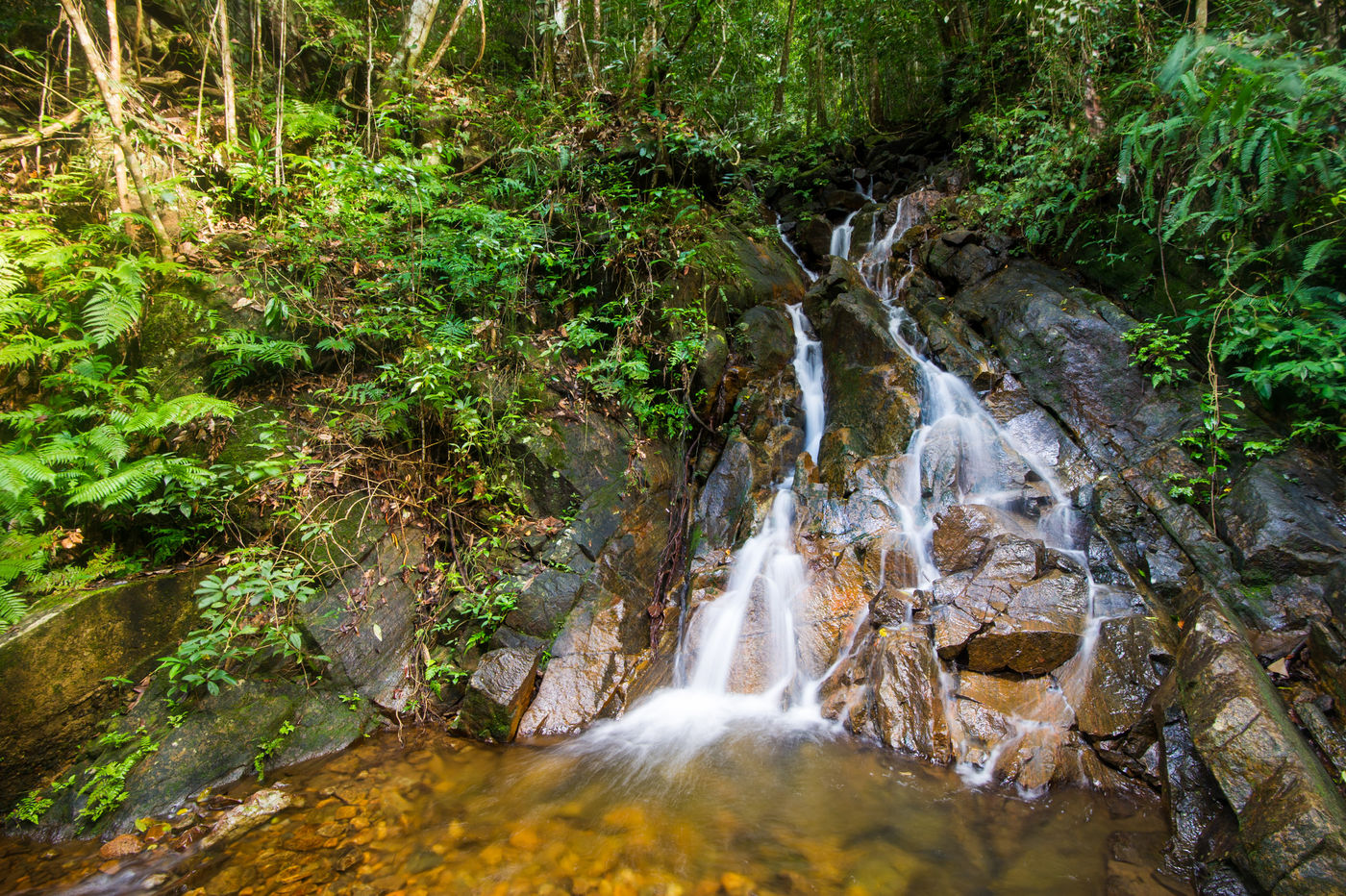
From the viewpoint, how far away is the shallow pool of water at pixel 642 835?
3.05 metres

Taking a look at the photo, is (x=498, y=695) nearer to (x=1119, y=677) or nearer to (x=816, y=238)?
(x=1119, y=677)

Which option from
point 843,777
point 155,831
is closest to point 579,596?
point 843,777

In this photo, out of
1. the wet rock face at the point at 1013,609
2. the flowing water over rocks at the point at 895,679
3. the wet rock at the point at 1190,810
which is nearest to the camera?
the wet rock at the point at 1190,810

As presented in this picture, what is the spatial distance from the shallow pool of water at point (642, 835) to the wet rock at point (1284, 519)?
2.36m

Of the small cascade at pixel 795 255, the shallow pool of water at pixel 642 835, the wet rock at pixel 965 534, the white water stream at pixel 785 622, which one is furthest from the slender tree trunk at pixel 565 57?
the shallow pool of water at pixel 642 835

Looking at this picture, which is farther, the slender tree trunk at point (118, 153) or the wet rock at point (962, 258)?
the wet rock at point (962, 258)

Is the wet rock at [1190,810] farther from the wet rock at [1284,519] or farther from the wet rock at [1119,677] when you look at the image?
the wet rock at [1284,519]

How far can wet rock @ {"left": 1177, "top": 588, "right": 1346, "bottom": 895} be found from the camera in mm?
2604

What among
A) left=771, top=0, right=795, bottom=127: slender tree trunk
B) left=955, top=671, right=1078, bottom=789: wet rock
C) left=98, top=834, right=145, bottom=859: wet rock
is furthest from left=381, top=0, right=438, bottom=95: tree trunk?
left=955, top=671, right=1078, bottom=789: wet rock

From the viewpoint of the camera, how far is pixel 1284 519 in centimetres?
425

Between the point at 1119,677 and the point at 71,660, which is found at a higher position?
the point at 71,660

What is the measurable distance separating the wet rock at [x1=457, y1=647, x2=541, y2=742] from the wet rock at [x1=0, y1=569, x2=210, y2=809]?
7.48ft

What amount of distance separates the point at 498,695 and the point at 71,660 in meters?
2.97

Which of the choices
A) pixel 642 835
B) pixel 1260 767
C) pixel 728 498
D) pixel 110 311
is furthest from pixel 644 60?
pixel 1260 767
